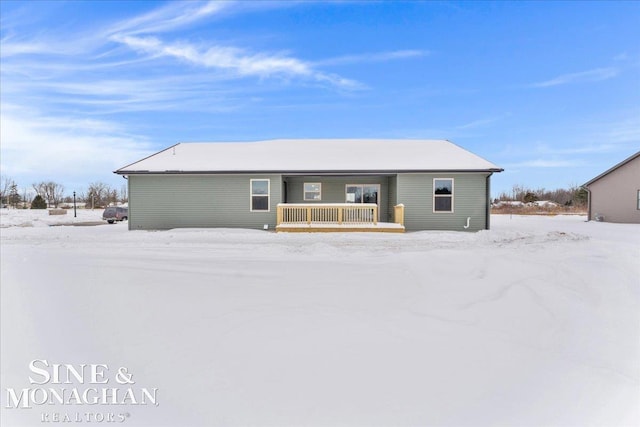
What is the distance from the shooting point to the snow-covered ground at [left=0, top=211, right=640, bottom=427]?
279 centimetres

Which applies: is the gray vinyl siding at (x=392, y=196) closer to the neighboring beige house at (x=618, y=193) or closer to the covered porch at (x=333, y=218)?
the covered porch at (x=333, y=218)

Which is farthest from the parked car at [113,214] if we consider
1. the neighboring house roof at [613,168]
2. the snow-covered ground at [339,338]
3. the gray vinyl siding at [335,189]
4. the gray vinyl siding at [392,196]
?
the neighboring house roof at [613,168]

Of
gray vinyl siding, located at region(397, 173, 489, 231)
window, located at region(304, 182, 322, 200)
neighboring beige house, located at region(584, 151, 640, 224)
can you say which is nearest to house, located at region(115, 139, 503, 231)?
gray vinyl siding, located at region(397, 173, 489, 231)

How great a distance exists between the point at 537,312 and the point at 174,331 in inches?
183

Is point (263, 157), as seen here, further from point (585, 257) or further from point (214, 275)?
point (585, 257)

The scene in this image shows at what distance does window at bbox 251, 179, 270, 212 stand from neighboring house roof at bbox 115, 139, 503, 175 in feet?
2.08

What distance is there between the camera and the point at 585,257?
7.19 m

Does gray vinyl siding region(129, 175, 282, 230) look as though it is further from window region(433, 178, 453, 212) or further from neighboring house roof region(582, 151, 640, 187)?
neighboring house roof region(582, 151, 640, 187)

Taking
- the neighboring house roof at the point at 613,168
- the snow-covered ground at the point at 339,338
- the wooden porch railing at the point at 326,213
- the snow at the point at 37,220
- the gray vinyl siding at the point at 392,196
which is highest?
the neighboring house roof at the point at 613,168

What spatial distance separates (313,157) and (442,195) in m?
6.07

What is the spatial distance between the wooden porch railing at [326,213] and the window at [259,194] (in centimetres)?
95

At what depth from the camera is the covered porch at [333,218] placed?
12.9 metres

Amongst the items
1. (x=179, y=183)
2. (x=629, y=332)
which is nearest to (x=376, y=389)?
(x=629, y=332)

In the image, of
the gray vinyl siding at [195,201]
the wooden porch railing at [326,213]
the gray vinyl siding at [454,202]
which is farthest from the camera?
the gray vinyl siding at [195,201]
